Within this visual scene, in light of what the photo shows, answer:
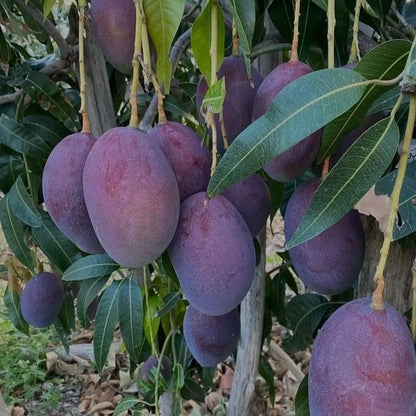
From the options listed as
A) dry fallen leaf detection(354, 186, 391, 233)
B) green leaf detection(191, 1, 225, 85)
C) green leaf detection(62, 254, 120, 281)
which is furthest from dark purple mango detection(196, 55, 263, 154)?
green leaf detection(62, 254, 120, 281)

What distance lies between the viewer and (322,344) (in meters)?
0.41

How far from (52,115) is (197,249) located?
0.58 meters

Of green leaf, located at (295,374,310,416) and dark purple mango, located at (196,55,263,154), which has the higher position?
dark purple mango, located at (196,55,263,154)

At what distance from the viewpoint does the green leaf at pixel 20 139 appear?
86 cm

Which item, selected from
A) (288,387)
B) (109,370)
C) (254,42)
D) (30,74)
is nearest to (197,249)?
(254,42)

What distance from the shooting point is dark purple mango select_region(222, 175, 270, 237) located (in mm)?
525

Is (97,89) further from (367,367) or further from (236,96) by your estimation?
(367,367)

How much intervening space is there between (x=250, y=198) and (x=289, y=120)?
15cm

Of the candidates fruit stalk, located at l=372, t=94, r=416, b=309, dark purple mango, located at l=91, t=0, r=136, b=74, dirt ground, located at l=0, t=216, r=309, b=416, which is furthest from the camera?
dirt ground, located at l=0, t=216, r=309, b=416

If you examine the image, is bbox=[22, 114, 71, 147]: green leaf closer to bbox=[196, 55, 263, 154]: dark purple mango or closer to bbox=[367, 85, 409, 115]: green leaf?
bbox=[196, 55, 263, 154]: dark purple mango

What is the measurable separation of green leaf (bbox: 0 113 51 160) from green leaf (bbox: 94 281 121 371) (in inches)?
10.0

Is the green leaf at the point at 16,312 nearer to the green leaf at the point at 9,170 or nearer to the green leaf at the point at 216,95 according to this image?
the green leaf at the point at 9,170

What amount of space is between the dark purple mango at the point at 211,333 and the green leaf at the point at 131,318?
9 centimetres

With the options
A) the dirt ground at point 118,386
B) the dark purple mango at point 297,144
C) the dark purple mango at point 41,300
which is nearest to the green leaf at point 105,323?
the dark purple mango at point 41,300
